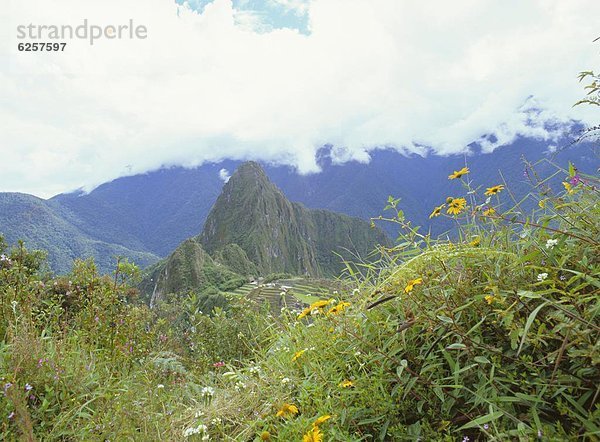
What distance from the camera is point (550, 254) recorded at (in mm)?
1876

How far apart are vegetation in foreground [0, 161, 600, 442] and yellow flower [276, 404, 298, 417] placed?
0.04 ft

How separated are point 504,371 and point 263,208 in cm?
15073

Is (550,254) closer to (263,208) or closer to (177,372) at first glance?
(177,372)

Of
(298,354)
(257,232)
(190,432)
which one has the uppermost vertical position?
(257,232)

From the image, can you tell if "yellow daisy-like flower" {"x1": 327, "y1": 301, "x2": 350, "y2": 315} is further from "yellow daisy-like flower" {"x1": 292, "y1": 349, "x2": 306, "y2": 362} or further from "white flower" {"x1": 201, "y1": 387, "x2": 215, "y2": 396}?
"white flower" {"x1": 201, "y1": 387, "x2": 215, "y2": 396}

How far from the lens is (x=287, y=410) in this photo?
2088mm

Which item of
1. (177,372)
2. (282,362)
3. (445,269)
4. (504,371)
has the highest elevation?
(445,269)

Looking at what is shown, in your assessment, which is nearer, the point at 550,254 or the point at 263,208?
the point at 550,254

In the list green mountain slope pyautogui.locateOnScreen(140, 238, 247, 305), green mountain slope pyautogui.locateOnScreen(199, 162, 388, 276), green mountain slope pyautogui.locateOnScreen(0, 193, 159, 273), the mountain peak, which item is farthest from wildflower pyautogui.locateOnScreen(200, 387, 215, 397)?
the mountain peak

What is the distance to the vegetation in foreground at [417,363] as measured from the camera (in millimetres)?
1583

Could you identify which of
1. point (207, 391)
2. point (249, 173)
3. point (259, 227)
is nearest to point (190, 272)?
point (259, 227)

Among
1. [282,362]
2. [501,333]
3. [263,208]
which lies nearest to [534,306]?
[501,333]

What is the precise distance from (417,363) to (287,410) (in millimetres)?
631

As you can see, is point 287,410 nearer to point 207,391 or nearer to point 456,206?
point 207,391
